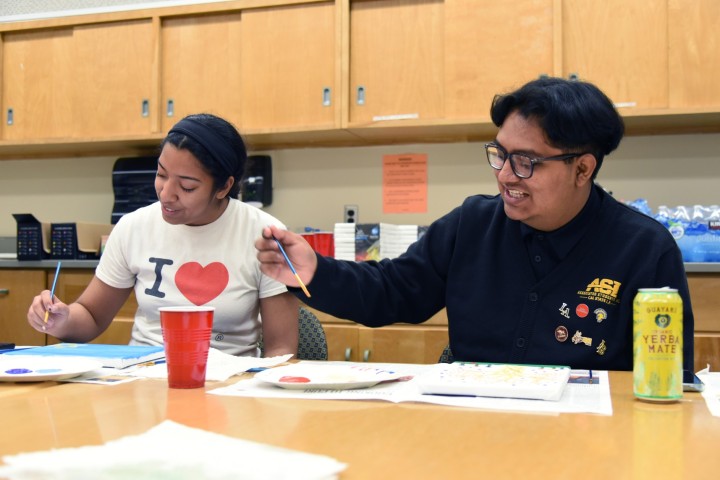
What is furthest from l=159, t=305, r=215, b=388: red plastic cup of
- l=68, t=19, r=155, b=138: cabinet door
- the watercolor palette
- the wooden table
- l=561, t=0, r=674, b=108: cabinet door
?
l=68, t=19, r=155, b=138: cabinet door

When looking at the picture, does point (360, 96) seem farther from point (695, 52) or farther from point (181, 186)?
point (181, 186)

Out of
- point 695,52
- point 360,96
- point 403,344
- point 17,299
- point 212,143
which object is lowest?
point 403,344

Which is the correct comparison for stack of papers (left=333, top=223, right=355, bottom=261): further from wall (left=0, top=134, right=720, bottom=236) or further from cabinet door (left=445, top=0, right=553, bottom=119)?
cabinet door (left=445, top=0, right=553, bottom=119)

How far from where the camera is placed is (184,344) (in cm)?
104

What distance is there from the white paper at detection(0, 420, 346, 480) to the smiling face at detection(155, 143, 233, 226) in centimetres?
104

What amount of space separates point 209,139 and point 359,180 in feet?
5.47

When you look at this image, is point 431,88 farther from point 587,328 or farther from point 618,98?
point 587,328

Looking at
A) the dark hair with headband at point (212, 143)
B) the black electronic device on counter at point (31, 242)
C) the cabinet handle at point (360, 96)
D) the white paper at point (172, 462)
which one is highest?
the cabinet handle at point (360, 96)

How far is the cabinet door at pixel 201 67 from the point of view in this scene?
3195 millimetres

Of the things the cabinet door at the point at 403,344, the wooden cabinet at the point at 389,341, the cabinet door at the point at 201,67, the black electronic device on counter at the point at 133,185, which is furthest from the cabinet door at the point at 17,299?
the cabinet door at the point at 403,344

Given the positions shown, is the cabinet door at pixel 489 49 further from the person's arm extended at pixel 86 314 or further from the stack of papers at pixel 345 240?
the person's arm extended at pixel 86 314

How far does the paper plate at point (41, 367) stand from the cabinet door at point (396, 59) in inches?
77.1

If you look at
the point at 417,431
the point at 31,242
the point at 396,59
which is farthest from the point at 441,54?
the point at 417,431

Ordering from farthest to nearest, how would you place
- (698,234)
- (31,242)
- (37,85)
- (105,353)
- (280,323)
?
(37,85) < (31,242) < (698,234) < (280,323) < (105,353)
